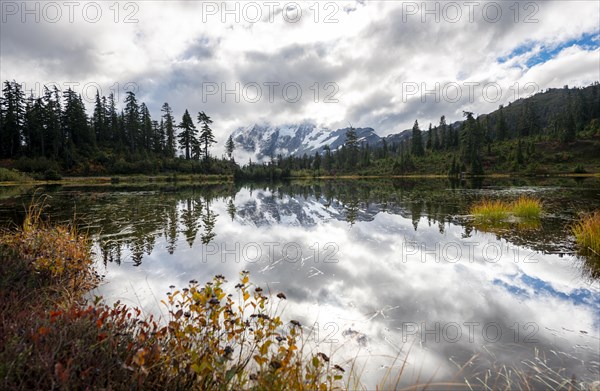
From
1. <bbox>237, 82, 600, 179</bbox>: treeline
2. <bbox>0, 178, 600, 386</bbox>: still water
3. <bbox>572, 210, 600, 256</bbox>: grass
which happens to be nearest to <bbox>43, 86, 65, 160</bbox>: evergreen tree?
<bbox>237, 82, 600, 179</bbox>: treeline

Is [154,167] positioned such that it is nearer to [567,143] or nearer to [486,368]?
[486,368]

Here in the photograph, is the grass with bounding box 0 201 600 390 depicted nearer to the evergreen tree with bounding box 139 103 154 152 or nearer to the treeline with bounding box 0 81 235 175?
the treeline with bounding box 0 81 235 175

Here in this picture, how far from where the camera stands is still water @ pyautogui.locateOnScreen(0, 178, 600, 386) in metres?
4.52

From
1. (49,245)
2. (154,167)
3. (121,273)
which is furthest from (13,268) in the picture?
(154,167)

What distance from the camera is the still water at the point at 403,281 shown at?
4.52 metres

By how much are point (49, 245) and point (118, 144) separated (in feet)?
265

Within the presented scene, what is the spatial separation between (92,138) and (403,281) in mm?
86592

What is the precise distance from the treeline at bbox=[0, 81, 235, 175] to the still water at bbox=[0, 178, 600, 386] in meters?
58.1

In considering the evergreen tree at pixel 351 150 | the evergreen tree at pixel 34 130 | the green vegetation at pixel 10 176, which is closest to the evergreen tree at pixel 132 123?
the evergreen tree at pixel 34 130

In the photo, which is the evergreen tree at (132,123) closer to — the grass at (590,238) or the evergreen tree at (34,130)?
the evergreen tree at (34,130)

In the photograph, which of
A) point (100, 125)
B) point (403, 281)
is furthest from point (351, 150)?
point (403, 281)

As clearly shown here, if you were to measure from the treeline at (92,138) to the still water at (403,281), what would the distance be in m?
58.1

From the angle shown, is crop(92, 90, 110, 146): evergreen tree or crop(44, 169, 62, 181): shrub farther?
crop(92, 90, 110, 146): evergreen tree

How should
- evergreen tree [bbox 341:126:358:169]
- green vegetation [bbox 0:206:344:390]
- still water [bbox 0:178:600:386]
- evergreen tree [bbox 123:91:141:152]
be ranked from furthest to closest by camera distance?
evergreen tree [bbox 341:126:358:169] → evergreen tree [bbox 123:91:141:152] → still water [bbox 0:178:600:386] → green vegetation [bbox 0:206:344:390]
